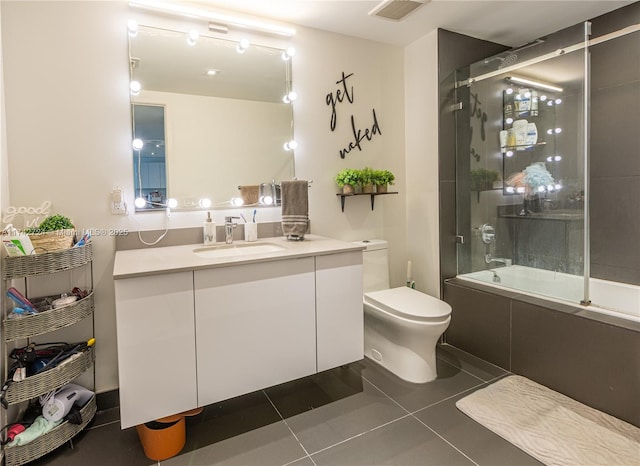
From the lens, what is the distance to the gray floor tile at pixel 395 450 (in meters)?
1.61

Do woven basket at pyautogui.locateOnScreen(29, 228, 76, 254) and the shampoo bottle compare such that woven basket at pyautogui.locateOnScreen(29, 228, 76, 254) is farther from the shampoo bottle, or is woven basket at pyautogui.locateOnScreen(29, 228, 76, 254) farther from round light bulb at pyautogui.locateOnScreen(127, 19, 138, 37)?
round light bulb at pyautogui.locateOnScreen(127, 19, 138, 37)

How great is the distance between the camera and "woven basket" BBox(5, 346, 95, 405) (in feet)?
5.17

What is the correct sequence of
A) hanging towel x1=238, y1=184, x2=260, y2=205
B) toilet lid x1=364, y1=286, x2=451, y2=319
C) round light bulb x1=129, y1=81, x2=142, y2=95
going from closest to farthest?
round light bulb x1=129, y1=81, x2=142, y2=95, toilet lid x1=364, y1=286, x2=451, y2=319, hanging towel x1=238, y1=184, x2=260, y2=205

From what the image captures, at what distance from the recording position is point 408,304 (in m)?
2.30

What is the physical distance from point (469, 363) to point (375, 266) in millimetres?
888

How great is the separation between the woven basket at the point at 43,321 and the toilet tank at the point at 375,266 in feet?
5.52

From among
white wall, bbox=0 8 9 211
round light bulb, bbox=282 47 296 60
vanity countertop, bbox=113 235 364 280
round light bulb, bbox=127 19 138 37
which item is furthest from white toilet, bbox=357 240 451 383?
white wall, bbox=0 8 9 211

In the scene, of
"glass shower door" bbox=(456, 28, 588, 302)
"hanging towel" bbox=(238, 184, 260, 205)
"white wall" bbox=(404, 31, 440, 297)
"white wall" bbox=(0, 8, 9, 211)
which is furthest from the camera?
"white wall" bbox=(404, 31, 440, 297)

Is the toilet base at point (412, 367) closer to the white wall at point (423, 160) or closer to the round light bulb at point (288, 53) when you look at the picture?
the white wall at point (423, 160)

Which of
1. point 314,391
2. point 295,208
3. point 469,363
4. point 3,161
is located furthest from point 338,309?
point 3,161

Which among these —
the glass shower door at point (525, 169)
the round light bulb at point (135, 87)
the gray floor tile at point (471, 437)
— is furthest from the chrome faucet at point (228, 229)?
the glass shower door at point (525, 169)

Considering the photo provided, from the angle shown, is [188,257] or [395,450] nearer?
[395,450]

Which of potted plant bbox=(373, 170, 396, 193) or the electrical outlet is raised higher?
potted plant bbox=(373, 170, 396, 193)

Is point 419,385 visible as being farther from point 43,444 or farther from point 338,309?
point 43,444
